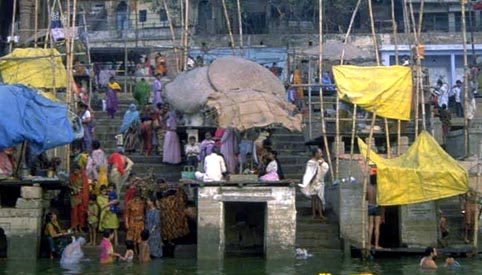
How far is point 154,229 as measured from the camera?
1539 centimetres

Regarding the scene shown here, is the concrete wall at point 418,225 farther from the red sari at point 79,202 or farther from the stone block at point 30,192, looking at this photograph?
the stone block at point 30,192

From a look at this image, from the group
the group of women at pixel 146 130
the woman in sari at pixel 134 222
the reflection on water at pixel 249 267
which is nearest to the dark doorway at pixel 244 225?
the reflection on water at pixel 249 267

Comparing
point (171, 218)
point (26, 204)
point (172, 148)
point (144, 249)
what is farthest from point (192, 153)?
point (26, 204)

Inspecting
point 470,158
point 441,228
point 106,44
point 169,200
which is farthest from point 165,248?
point 106,44

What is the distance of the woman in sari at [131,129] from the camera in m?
19.3

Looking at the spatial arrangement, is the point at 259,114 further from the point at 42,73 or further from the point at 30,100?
the point at 42,73

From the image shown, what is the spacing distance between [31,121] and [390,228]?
21.6ft

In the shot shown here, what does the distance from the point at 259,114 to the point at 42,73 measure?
552cm

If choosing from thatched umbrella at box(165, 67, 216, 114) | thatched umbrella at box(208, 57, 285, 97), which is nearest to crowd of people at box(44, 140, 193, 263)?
thatched umbrella at box(165, 67, 216, 114)

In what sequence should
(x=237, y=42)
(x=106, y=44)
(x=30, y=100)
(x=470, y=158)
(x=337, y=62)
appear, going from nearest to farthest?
(x=30, y=100)
(x=470, y=158)
(x=337, y=62)
(x=106, y=44)
(x=237, y=42)

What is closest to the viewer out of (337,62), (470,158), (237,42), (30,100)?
(30,100)

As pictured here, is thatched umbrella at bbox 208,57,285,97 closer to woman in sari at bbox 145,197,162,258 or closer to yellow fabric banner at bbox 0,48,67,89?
woman in sari at bbox 145,197,162,258

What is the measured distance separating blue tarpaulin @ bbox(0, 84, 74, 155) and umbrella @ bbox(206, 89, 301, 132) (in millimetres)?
2641

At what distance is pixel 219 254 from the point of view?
49.6ft
